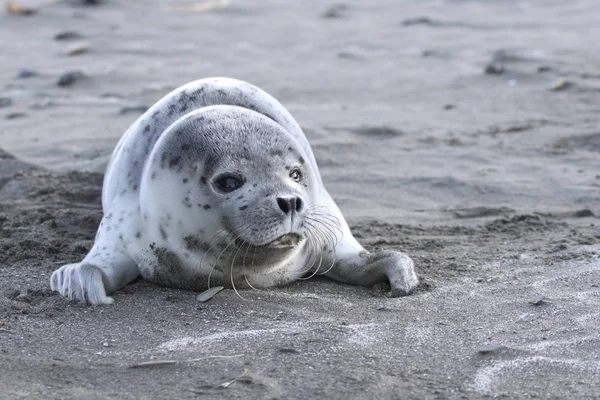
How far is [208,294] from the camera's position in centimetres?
439

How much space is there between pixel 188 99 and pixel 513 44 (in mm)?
4746

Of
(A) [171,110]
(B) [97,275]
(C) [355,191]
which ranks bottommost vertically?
(C) [355,191]

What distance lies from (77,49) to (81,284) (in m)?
4.96

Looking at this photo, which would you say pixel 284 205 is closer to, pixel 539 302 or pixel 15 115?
pixel 539 302

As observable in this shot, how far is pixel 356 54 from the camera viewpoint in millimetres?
9023

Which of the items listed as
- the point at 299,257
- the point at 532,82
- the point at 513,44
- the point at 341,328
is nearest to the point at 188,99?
the point at 299,257

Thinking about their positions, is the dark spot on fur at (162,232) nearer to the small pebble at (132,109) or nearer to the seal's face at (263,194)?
the seal's face at (263,194)

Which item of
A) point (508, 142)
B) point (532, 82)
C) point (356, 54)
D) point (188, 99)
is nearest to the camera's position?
point (188, 99)

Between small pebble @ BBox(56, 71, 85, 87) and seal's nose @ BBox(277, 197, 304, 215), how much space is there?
4.20 m

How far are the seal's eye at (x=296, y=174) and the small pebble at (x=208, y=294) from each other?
476 millimetres

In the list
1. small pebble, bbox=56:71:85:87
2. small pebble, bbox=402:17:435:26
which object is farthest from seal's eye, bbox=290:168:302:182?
small pebble, bbox=402:17:435:26

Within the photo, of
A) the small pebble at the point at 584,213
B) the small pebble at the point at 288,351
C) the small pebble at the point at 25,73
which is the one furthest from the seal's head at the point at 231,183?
the small pebble at the point at 25,73

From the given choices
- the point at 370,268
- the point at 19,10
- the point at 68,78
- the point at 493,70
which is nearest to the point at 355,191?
the point at 370,268

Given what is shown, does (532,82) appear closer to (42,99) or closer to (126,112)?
(126,112)
